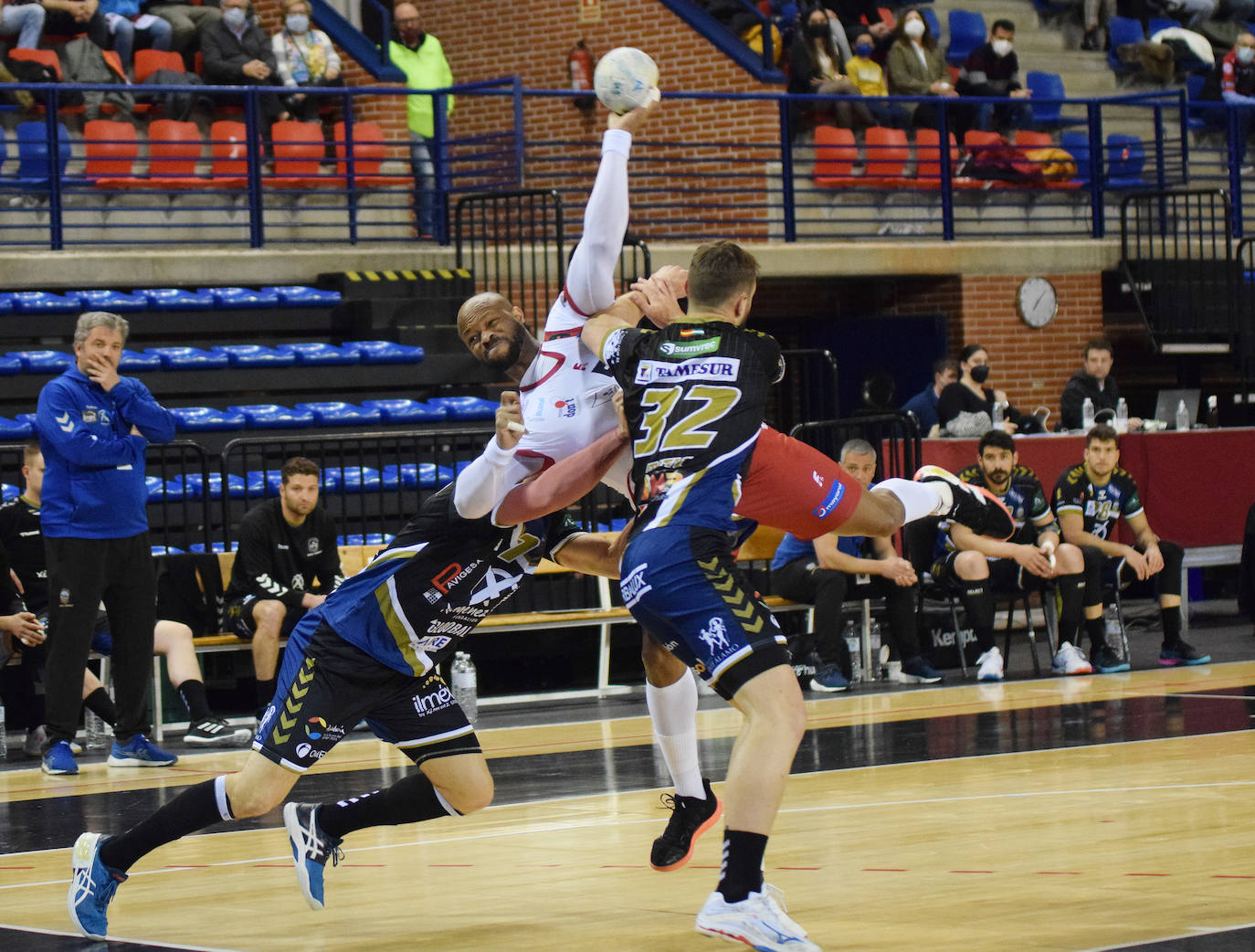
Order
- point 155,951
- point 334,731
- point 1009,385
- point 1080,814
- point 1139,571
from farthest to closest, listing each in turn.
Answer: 1. point 1009,385
2. point 1139,571
3. point 1080,814
4. point 334,731
5. point 155,951

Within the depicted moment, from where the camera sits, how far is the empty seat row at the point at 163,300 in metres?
14.5

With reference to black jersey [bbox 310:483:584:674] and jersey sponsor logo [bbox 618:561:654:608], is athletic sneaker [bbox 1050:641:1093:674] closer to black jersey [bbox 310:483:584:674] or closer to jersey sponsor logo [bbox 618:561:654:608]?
black jersey [bbox 310:483:584:674]

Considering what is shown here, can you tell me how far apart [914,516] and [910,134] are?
14.9m

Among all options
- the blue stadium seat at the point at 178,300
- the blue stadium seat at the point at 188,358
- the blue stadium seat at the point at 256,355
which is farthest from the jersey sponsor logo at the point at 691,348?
the blue stadium seat at the point at 178,300

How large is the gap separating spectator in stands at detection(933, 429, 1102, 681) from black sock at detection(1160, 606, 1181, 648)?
0.67 m

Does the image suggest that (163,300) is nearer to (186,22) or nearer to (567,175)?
(186,22)

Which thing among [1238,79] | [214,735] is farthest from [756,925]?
[1238,79]

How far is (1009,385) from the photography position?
63.9ft

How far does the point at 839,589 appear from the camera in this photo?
39.0 ft

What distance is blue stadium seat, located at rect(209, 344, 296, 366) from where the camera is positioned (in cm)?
1459

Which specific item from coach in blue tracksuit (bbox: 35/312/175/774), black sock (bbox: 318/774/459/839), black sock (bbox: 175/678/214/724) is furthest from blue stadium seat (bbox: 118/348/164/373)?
black sock (bbox: 318/774/459/839)

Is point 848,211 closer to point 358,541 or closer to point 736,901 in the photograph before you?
point 358,541

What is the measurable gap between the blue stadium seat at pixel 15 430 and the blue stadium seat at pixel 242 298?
263cm

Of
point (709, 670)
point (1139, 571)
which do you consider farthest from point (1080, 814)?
point (1139, 571)
